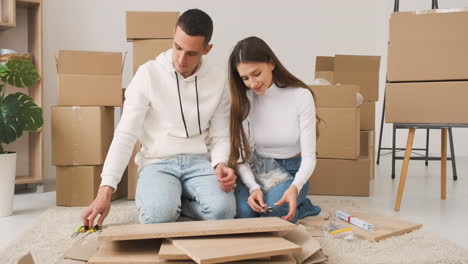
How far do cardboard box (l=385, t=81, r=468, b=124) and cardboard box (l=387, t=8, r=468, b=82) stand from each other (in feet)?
0.11

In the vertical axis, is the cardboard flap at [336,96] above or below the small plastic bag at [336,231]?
above

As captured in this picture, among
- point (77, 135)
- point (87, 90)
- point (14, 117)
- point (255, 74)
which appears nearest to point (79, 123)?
point (77, 135)

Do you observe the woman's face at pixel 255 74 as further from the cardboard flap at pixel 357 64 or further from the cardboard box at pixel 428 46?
the cardboard flap at pixel 357 64

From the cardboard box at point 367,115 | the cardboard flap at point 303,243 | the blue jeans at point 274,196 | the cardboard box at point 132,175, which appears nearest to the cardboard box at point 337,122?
the cardboard box at point 367,115

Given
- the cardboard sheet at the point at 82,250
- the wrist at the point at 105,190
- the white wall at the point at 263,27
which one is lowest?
the cardboard sheet at the point at 82,250

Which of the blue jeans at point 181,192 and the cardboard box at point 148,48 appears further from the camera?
the cardboard box at point 148,48

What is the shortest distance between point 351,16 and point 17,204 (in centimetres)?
269

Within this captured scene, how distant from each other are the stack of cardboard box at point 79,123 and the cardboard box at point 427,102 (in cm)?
127

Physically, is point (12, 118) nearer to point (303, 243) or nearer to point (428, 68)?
point (303, 243)

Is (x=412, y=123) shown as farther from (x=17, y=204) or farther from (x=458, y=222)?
(x=17, y=204)

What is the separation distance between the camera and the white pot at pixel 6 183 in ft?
6.15

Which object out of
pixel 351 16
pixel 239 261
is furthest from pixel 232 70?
pixel 351 16

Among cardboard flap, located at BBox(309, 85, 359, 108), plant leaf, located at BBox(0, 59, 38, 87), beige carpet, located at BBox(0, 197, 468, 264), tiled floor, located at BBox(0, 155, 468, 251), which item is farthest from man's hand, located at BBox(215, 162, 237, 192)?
plant leaf, located at BBox(0, 59, 38, 87)

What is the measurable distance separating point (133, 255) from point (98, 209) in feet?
0.54
